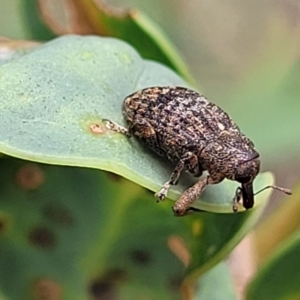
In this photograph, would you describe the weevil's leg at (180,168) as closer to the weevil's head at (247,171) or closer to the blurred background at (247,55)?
the weevil's head at (247,171)

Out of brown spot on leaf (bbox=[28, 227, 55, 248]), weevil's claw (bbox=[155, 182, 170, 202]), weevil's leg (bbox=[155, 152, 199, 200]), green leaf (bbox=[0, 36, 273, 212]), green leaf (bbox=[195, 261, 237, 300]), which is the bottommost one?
green leaf (bbox=[195, 261, 237, 300])

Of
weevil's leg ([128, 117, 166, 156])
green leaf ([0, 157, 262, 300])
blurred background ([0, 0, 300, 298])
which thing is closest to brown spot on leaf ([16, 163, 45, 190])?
green leaf ([0, 157, 262, 300])

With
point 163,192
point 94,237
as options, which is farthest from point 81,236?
point 163,192

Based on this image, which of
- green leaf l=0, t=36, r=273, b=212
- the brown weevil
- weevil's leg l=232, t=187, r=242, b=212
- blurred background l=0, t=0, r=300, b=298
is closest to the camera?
green leaf l=0, t=36, r=273, b=212

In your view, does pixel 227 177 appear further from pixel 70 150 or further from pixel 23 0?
pixel 23 0

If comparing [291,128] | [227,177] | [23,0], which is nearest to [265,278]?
[227,177]

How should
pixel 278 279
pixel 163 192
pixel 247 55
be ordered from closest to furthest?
1. pixel 163 192
2. pixel 278 279
3. pixel 247 55

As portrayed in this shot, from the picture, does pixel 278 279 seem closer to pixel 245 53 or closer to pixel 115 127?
pixel 115 127

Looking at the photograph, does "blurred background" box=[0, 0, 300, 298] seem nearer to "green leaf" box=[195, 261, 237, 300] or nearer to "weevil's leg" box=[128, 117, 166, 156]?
"green leaf" box=[195, 261, 237, 300]
